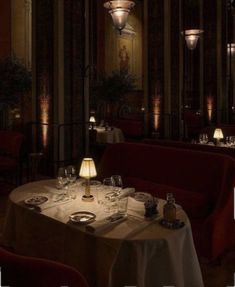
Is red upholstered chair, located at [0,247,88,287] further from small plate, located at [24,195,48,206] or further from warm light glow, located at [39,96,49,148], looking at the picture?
warm light glow, located at [39,96,49,148]

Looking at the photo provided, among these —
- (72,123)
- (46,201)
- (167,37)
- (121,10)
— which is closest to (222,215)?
(46,201)

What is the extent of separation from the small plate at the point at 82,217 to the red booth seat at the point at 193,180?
Answer: 130 centimetres

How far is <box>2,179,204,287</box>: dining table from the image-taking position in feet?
7.47

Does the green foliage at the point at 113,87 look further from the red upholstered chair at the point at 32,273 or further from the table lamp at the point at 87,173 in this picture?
the red upholstered chair at the point at 32,273

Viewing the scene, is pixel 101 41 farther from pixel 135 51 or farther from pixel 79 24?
pixel 79 24

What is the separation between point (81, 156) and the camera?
7.21m

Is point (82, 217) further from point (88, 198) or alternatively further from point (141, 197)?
point (141, 197)

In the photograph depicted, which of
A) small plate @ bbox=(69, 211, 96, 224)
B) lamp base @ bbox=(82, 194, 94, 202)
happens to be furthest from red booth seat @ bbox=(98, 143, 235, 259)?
small plate @ bbox=(69, 211, 96, 224)

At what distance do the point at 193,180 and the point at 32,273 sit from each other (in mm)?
2820

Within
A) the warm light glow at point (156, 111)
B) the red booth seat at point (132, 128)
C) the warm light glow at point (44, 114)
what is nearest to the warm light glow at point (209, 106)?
the red booth seat at point (132, 128)

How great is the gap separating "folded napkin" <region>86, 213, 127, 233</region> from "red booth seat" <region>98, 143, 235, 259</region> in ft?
3.91

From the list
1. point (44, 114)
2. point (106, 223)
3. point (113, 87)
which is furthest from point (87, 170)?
point (113, 87)

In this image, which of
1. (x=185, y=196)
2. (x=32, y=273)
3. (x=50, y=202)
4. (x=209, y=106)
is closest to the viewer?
(x=32, y=273)

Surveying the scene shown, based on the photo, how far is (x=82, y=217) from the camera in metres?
2.67
